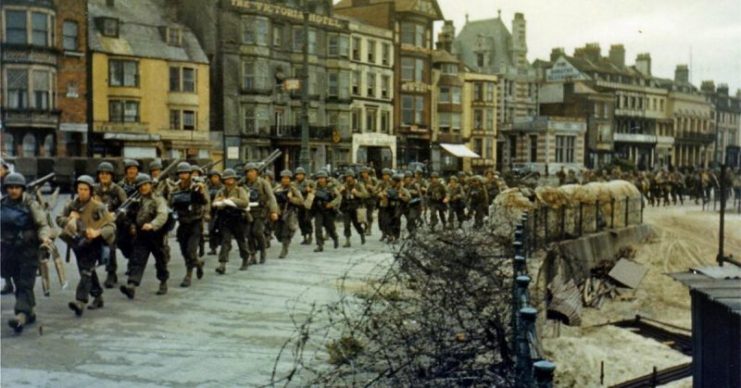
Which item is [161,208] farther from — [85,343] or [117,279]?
[85,343]

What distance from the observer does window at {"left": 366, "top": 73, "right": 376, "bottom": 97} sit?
57.3 meters

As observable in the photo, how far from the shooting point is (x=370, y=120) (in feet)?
189

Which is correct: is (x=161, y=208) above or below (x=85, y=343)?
above

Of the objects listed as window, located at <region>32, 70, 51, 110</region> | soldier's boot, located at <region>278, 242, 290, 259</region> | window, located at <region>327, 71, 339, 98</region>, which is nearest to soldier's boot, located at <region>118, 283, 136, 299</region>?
soldier's boot, located at <region>278, 242, 290, 259</region>

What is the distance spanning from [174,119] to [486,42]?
108ft

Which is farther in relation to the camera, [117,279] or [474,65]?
[474,65]

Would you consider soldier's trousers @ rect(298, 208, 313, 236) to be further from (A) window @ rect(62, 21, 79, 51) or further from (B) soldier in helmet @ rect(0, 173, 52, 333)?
(A) window @ rect(62, 21, 79, 51)

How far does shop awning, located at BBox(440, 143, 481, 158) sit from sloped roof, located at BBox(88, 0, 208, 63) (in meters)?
21.2

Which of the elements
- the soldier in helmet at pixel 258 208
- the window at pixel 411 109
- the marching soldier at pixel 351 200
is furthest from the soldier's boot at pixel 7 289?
the window at pixel 411 109

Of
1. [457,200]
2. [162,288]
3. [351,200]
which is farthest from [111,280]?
[457,200]

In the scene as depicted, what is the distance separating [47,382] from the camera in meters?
7.32

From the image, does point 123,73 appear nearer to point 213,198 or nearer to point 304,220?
point 304,220

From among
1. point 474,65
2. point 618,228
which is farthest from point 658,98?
point 618,228

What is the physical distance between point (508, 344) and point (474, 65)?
2509 inches
